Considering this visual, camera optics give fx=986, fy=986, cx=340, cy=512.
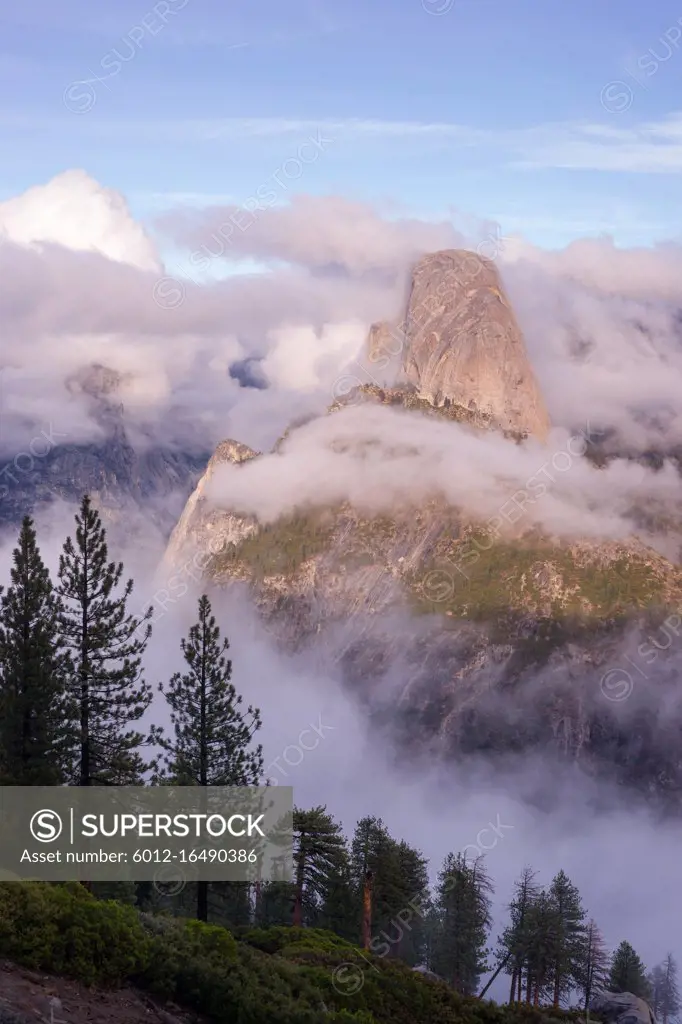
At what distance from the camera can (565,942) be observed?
243ft

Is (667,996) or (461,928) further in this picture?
(667,996)

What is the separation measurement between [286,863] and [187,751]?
15.4 meters

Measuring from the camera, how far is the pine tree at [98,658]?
45.6m

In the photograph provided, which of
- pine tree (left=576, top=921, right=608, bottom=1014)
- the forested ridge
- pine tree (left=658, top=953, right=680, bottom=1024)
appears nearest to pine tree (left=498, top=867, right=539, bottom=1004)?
the forested ridge

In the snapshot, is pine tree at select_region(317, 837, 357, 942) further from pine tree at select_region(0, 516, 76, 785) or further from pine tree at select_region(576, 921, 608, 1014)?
pine tree at select_region(0, 516, 76, 785)

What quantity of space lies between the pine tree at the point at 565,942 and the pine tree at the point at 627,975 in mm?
3962

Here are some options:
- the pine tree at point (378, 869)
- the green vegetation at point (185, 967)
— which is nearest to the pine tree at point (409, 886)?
the pine tree at point (378, 869)

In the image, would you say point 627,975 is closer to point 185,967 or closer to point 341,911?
point 341,911

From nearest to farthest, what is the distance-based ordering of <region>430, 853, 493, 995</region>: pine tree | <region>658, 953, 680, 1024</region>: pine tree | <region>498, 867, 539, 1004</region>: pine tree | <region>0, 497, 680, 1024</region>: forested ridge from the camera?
<region>0, 497, 680, 1024</region>: forested ridge
<region>498, 867, 539, 1004</region>: pine tree
<region>430, 853, 493, 995</region>: pine tree
<region>658, 953, 680, 1024</region>: pine tree

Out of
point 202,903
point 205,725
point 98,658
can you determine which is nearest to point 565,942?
point 202,903

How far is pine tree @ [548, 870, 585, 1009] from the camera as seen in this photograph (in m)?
70.6

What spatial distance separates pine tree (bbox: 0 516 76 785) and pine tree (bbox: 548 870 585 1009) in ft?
136

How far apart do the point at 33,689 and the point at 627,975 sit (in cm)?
6534

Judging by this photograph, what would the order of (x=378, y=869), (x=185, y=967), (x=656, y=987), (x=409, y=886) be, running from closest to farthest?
(x=185, y=967), (x=378, y=869), (x=409, y=886), (x=656, y=987)
